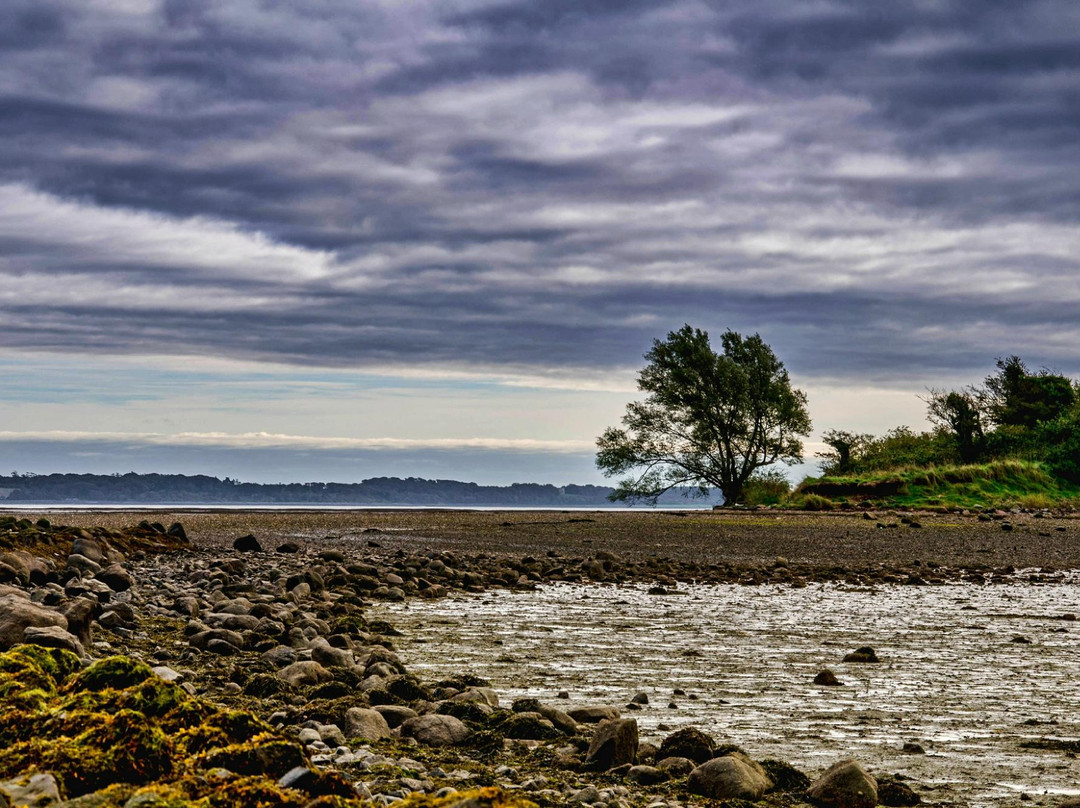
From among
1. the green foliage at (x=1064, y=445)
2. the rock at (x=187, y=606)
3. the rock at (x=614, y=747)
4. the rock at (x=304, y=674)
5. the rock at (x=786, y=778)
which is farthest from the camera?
the green foliage at (x=1064, y=445)

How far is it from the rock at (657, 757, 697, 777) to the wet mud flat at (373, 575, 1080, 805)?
64 centimetres

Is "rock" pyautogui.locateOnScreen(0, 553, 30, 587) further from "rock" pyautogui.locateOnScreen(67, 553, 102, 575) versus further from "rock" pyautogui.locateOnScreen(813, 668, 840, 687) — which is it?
"rock" pyautogui.locateOnScreen(813, 668, 840, 687)

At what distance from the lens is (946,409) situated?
5038cm

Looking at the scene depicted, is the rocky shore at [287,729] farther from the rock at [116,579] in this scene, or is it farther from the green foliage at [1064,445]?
the green foliage at [1064,445]

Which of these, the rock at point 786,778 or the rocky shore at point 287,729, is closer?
the rocky shore at point 287,729

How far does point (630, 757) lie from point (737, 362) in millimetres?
46078

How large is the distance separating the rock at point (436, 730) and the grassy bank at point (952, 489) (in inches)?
1300

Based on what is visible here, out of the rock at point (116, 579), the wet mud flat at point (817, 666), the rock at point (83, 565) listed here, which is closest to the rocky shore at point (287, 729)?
the rock at point (116, 579)

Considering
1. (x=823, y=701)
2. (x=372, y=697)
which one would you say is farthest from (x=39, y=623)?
(x=823, y=701)

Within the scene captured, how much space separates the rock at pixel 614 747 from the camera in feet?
16.6

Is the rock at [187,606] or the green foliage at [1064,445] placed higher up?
the green foliage at [1064,445]

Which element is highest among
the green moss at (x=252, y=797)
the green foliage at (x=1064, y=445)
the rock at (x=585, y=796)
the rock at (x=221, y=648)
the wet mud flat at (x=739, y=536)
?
the green foliage at (x=1064, y=445)

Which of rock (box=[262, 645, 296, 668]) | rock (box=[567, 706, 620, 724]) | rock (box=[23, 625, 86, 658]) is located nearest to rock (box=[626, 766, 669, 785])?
rock (box=[567, 706, 620, 724])

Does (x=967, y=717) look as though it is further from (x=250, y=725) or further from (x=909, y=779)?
(x=250, y=725)
